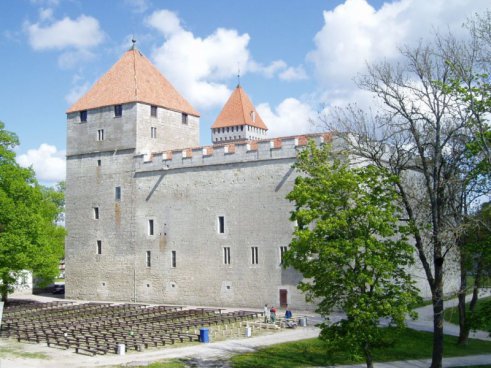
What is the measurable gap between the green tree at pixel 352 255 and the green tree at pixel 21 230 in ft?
67.8

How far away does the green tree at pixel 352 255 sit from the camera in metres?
16.2

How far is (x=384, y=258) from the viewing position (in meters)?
16.5

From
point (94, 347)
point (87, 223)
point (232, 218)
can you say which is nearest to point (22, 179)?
point (87, 223)

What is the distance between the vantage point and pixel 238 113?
6475 cm

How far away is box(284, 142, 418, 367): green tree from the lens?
1622 centimetres

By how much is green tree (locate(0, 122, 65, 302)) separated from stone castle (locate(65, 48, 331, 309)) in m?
6.31

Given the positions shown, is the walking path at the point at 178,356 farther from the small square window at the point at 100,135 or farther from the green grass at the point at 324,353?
the small square window at the point at 100,135

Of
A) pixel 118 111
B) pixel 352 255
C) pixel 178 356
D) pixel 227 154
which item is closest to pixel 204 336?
pixel 178 356

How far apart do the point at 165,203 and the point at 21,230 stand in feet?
31.6

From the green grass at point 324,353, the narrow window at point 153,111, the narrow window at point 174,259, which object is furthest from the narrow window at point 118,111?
the green grass at point 324,353

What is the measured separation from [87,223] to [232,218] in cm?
1273

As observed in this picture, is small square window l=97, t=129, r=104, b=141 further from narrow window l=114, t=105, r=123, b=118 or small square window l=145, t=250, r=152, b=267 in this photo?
small square window l=145, t=250, r=152, b=267

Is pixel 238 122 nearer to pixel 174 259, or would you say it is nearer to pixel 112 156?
pixel 112 156

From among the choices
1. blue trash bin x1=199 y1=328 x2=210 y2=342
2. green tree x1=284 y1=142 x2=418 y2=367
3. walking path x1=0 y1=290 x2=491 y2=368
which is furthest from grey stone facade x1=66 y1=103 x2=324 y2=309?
green tree x1=284 y1=142 x2=418 y2=367
